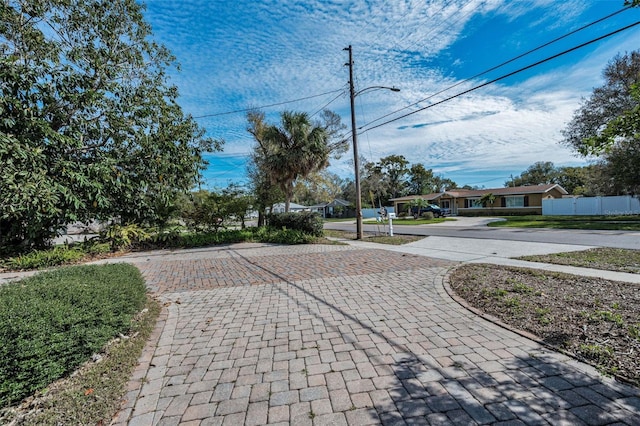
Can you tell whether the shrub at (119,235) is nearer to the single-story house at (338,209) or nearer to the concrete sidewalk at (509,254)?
the concrete sidewalk at (509,254)

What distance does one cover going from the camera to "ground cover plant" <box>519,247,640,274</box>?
6.47m

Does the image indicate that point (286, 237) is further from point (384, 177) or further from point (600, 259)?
point (384, 177)

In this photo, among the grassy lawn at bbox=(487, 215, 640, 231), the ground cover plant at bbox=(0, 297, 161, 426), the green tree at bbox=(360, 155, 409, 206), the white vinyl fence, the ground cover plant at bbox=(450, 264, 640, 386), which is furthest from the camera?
the green tree at bbox=(360, 155, 409, 206)

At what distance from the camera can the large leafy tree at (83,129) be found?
7816 millimetres

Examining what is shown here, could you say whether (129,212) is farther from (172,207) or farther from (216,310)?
(216,310)

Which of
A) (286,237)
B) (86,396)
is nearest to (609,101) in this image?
(286,237)

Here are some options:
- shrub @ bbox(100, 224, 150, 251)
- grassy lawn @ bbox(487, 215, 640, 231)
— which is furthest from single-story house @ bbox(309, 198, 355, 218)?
shrub @ bbox(100, 224, 150, 251)

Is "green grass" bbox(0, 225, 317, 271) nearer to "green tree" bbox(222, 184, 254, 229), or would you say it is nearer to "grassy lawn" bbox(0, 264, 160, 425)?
"green tree" bbox(222, 184, 254, 229)

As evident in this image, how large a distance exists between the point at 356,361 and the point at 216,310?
8.60ft

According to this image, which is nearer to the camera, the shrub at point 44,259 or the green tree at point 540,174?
the shrub at point 44,259

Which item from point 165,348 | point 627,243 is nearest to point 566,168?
point 627,243

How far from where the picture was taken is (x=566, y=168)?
5009 cm

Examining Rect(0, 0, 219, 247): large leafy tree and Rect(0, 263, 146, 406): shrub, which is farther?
Rect(0, 0, 219, 247): large leafy tree


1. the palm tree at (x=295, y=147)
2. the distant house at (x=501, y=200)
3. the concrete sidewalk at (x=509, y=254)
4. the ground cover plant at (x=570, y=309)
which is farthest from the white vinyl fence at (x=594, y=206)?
the ground cover plant at (x=570, y=309)
